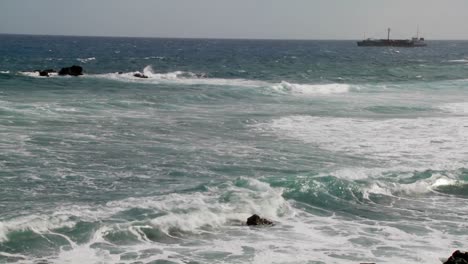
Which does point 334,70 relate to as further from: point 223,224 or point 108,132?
point 223,224

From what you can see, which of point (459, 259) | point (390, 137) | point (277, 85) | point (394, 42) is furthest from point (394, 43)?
point (459, 259)

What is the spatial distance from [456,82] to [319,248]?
162 ft

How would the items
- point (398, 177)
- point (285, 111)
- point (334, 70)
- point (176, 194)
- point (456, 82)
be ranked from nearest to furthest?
point (176, 194) → point (398, 177) → point (285, 111) → point (456, 82) → point (334, 70)

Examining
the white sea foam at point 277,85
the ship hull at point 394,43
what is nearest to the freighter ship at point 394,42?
the ship hull at point 394,43

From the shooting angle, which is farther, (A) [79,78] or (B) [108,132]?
(A) [79,78]

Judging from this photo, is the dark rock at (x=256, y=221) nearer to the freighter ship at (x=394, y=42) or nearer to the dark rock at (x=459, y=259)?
the dark rock at (x=459, y=259)

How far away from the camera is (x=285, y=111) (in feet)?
117

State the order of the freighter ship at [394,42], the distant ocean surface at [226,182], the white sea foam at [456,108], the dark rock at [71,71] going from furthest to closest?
the freighter ship at [394,42] < the dark rock at [71,71] < the white sea foam at [456,108] < the distant ocean surface at [226,182]

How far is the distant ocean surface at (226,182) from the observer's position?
1324 centimetres

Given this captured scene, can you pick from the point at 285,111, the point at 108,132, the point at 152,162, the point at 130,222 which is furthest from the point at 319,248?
the point at 285,111

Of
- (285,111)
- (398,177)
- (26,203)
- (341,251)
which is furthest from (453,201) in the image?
(285,111)

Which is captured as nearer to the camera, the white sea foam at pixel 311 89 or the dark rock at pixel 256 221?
the dark rock at pixel 256 221

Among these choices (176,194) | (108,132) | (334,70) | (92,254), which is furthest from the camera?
(334,70)

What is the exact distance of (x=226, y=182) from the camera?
18.1 m
